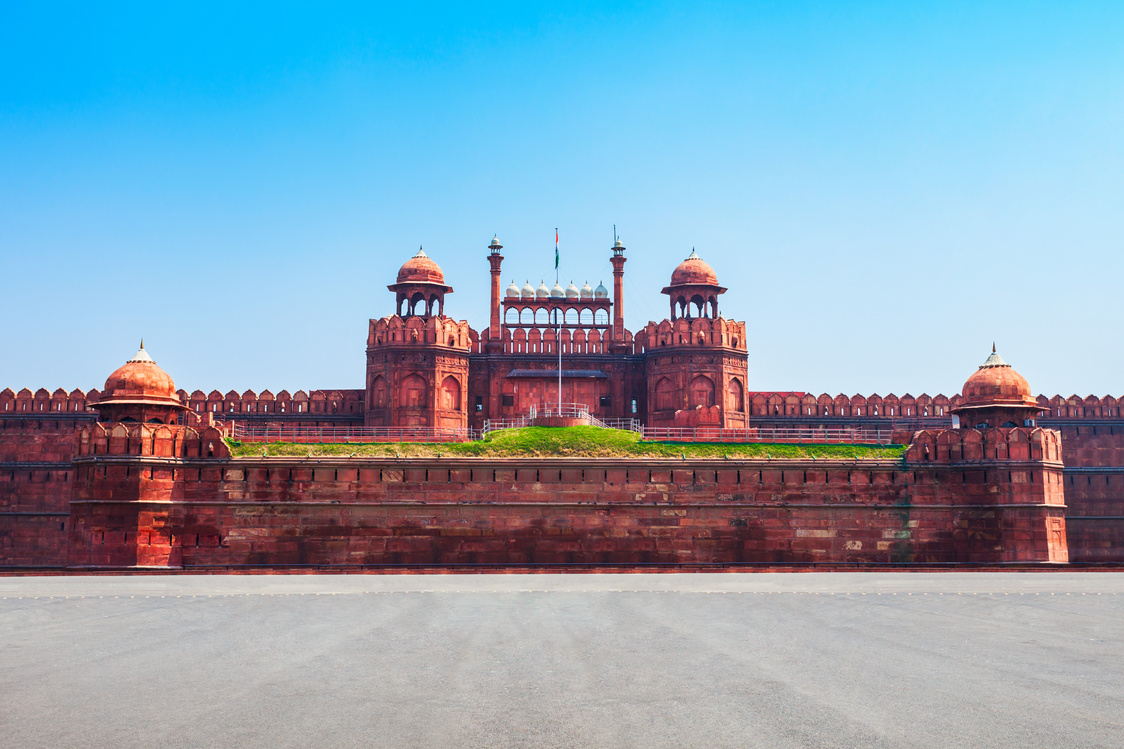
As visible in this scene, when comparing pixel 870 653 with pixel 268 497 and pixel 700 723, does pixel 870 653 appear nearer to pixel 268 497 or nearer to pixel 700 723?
pixel 700 723

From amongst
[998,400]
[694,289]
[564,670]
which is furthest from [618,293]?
[564,670]

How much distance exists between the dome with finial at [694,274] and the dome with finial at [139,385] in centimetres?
2239

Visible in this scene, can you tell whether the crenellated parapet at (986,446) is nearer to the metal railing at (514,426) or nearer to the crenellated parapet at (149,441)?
the metal railing at (514,426)

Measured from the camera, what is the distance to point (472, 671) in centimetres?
1289

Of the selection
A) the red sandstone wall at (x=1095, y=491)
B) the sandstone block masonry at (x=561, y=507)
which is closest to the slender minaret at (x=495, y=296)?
the sandstone block masonry at (x=561, y=507)

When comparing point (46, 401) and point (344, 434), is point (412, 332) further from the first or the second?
point (46, 401)

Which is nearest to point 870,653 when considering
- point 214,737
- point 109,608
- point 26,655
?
point 214,737

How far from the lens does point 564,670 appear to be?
12984mm

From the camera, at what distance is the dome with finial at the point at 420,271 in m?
42.1

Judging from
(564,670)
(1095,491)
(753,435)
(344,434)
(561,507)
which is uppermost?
(344,434)

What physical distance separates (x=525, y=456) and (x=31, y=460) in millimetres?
22681

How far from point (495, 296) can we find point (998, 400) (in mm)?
22501

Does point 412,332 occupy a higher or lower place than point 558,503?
higher

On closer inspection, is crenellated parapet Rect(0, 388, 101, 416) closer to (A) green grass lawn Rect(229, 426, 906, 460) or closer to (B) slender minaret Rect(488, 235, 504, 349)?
(A) green grass lawn Rect(229, 426, 906, 460)
